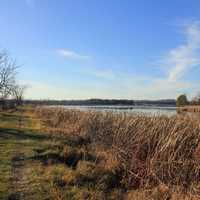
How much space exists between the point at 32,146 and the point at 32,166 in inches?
139

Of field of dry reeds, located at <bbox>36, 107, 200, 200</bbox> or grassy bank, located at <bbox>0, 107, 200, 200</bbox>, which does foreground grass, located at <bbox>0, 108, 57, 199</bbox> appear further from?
field of dry reeds, located at <bbox>36, 107, 200, 200</bbox>

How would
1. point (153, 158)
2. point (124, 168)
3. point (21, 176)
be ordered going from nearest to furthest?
point (21, 176)
point (153, 158)
point (124, 168)

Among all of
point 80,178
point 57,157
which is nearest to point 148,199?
point 80,178

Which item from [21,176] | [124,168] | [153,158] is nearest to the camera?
[21,176]

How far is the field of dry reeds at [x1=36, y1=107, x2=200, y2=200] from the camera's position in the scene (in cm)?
655

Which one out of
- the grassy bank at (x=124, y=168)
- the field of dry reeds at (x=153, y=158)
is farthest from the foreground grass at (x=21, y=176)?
the field of dry reeds at (x=153, y=158)

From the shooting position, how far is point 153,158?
24.4 ft

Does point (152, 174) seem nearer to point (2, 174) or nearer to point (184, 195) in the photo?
point (184, 195)

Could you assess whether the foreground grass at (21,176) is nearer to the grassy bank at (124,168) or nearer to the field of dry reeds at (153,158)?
the grassy bank at (124,168)

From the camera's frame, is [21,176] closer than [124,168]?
Yes

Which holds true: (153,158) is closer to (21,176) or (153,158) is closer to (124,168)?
(124,168)

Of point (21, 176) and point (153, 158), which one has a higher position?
point (153, 158)

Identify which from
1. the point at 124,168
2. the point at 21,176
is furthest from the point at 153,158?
the point at 21,176

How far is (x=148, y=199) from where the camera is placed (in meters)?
6.12
